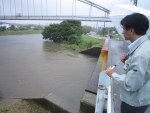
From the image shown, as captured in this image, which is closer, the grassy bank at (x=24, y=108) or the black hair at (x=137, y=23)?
the black hair at (x=137, y=23)

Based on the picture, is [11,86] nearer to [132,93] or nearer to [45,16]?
[132,93]

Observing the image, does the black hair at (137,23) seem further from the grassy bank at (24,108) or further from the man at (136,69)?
the grassy bank at (24,108)

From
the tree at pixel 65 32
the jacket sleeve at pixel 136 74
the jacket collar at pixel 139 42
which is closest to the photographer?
the jacket sleeve at pixel 136 74

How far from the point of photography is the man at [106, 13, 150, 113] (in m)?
0.90

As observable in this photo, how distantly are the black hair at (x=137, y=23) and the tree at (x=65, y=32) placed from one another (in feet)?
63.8

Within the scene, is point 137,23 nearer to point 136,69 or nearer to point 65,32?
→ point 136,69

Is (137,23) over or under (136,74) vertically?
over

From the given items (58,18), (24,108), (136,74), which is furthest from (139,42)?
(58,18)

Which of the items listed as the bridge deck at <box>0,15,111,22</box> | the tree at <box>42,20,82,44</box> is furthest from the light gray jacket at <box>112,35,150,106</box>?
the bridge deck at <box>0,15,111,22</box>

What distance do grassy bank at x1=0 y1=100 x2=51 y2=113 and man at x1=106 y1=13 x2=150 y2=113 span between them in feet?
7.61

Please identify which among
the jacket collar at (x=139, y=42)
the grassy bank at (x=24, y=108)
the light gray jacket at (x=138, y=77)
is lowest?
the grassy bank at (x=24, y=108)

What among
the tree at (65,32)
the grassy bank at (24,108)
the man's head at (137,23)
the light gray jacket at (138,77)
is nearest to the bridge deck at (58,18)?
the tree at (65,32)

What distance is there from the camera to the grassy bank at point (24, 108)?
284cm

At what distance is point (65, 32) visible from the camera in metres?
22.3
